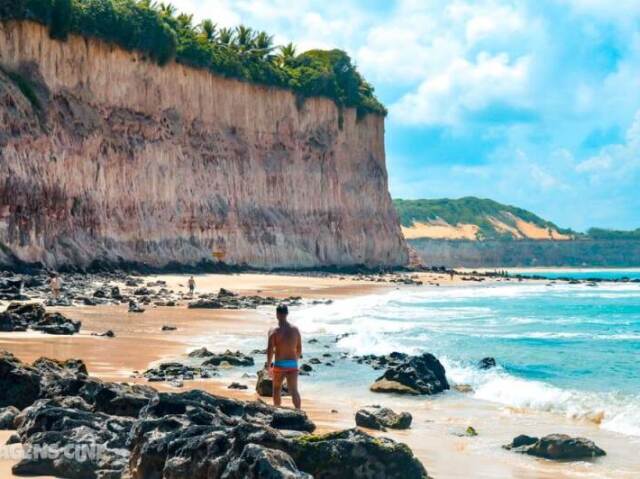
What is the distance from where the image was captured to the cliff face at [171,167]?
123 feet

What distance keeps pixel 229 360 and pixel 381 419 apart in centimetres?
535

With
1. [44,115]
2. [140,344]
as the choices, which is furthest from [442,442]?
[44,115]

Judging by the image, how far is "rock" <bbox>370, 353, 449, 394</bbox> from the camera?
11883 millimetres

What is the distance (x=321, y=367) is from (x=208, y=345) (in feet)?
11.2

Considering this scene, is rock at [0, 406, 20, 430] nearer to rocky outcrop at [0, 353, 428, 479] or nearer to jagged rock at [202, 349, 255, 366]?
rocky outcrop at [0, 353, 428, 479]

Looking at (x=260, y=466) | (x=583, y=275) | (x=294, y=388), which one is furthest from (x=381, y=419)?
(x=583, y=275)

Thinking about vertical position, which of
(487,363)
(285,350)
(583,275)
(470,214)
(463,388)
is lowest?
(463,388)

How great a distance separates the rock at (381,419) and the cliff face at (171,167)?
Answer: 26588 millimetres

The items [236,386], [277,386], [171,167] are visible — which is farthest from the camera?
[171,167]

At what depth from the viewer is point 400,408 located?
10750 millimetres

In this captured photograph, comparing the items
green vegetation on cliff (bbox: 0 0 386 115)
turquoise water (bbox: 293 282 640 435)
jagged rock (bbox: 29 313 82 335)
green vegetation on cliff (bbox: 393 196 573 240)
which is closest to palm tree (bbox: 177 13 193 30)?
green vegetation on cliff (bbox: 0 0 386 115)

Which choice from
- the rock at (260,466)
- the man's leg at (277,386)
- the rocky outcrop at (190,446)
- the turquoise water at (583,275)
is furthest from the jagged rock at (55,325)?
the turquoise water at (583,275)

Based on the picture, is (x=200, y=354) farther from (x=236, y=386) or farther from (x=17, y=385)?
(x=17, y=385)

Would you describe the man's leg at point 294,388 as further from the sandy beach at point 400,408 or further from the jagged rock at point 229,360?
the jagged rock at point 229,360
